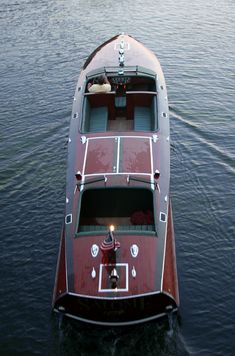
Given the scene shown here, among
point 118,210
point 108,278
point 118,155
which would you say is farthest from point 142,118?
point 108,278

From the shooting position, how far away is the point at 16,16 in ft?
159

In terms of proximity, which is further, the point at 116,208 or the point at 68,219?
the point at 116,208

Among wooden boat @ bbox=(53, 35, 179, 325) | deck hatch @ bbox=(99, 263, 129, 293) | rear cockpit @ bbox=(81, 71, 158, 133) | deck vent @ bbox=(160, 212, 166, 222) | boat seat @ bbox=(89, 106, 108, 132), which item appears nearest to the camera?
deck hatch @ bbox=(99, 263, 129, 293)

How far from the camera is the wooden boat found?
1500 centimetres

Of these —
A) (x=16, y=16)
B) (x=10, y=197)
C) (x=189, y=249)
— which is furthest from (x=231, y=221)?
(x=16, y=16)

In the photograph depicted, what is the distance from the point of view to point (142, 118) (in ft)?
79.5

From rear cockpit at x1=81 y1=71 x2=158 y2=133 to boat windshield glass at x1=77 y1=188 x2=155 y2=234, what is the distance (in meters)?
5.73

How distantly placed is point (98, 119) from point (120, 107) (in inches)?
60.9

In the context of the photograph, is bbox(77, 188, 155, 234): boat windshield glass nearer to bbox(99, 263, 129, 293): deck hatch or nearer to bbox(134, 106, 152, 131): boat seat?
bbox(99, 263, 129, 293): deck hatch

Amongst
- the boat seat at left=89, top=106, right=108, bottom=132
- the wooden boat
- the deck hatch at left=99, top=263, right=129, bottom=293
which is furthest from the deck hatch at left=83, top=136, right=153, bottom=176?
the deck hatch at left=99, top=263, right=129, bottom=293

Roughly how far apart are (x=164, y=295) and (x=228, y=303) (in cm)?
400

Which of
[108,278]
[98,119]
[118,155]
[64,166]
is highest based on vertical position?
[98,119]

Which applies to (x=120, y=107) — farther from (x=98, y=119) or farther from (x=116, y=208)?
(x=116, y=208)

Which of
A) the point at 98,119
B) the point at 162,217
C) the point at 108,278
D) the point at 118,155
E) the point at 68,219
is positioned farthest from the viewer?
the point at 98,119
